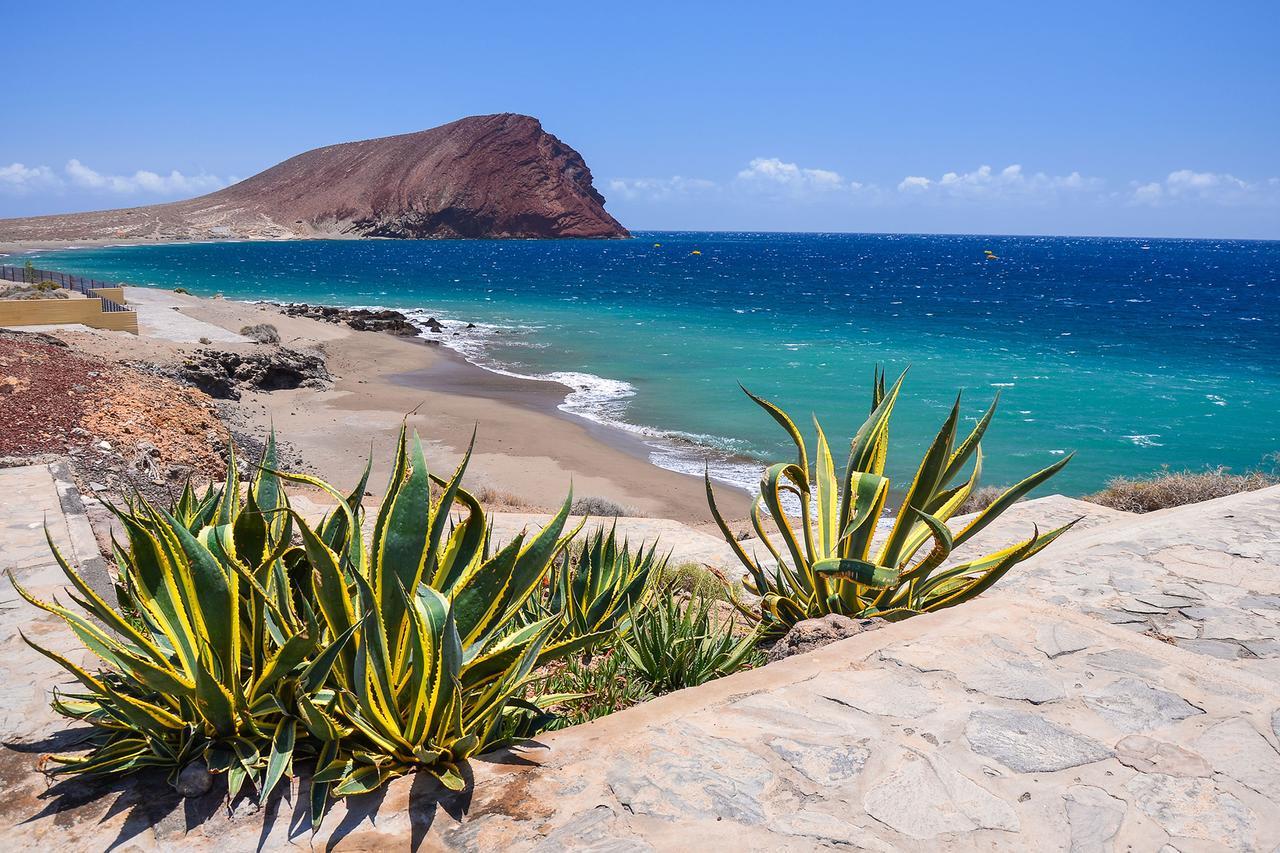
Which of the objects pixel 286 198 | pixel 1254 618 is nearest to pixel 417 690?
pixel 1254 618

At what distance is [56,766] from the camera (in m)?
2.48

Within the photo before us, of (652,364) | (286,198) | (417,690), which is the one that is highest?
(286,198)

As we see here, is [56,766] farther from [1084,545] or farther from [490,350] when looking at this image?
[490,350]

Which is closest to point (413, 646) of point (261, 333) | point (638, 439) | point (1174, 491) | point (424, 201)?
point (1174, 491)

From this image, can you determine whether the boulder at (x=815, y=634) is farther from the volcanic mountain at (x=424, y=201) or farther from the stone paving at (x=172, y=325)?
the volcanic mountain at (x=424, y=201)

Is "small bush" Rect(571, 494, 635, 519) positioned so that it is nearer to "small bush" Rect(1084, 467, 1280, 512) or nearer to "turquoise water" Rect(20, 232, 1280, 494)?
"turquoise water" Rect(20, 232, 1280, 494)

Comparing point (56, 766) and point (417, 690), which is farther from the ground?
point (417, 690)

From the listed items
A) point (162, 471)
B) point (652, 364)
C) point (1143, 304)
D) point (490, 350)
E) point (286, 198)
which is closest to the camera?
point (162, 471)

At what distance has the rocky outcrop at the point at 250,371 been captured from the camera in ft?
52.4

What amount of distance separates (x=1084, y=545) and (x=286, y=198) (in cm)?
14469

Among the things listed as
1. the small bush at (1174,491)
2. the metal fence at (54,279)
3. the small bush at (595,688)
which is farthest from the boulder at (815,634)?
the metal fence at (54,279)

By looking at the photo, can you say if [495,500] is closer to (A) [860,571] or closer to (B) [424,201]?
(A) [860,571]

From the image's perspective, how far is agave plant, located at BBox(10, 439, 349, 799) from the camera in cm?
226

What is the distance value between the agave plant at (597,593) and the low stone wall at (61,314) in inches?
657
